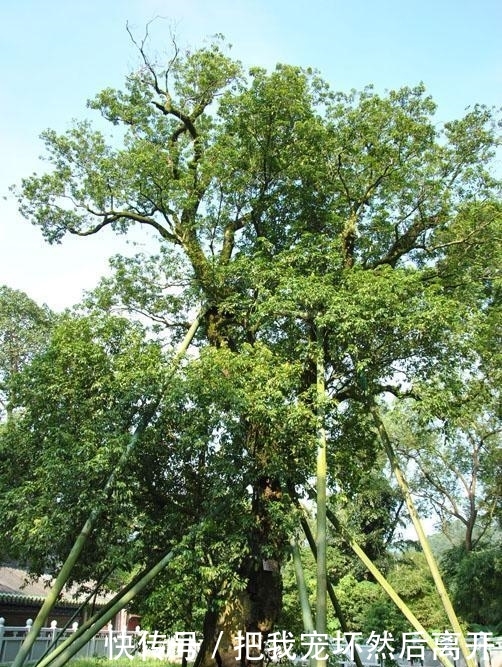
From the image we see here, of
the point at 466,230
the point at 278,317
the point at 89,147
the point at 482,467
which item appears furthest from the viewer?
the point at 482,467

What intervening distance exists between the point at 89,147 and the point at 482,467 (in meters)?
15.9

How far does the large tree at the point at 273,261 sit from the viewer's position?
27.5 ft

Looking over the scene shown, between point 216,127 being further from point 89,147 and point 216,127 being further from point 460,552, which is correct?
point 460,552

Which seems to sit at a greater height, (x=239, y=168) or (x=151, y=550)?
(x=239, y=168)

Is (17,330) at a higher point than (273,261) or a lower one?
higher

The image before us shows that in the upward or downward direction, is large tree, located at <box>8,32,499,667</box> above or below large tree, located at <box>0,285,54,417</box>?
below

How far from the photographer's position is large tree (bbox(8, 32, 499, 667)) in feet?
27.5

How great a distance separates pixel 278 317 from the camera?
985 centimetres

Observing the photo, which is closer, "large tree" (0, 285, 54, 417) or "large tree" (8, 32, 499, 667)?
"large tree" (8, 32, 499, 667)

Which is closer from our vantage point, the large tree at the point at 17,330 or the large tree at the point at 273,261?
the large tree at the point at 273,261

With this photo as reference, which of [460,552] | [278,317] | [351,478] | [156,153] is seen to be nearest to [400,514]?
[460,552]

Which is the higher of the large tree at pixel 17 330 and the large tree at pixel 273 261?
the large tree at pixel 17 330

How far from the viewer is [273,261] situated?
10047mm

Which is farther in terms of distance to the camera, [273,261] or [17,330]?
[17,330]
